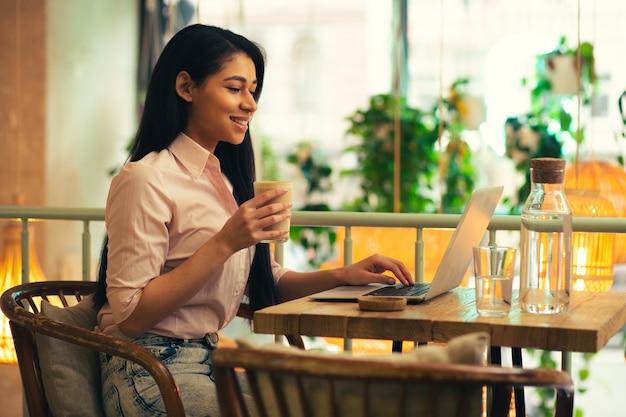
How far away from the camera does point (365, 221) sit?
95.1 inches

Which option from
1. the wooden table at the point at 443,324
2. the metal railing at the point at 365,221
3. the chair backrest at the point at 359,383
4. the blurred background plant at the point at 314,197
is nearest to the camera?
the chair backrest at the point at 359,383

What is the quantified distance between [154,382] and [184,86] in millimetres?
655

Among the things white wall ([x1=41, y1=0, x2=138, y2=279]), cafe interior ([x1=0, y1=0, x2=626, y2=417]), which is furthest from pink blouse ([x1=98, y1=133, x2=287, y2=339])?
white wall ([x1=41, y1=0, x2=138, y2=279])

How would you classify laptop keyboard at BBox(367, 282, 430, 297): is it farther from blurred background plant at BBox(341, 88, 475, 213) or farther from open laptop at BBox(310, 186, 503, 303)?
blurred background plant at BBox(341, 88, 475, 213)

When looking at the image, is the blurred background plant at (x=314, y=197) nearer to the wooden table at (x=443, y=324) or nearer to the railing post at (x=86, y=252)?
the railing post at (x=86, y=252)

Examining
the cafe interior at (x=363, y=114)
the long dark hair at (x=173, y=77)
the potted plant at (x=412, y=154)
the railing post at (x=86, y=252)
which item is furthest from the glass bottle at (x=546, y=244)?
the potted plant at (x=412, y=154)

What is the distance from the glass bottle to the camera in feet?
5.31

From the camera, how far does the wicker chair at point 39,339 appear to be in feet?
5.15

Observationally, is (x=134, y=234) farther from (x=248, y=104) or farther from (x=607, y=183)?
(x=607, y=183)

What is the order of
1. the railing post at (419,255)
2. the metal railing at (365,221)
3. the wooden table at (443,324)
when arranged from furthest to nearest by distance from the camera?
1. the railing post at (419,255)
2. the metal railing at (365,221)
3. the wooden table at (443,324)

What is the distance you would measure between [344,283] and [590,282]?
1.34 metres

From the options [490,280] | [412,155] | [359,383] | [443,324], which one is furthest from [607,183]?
[359,383]

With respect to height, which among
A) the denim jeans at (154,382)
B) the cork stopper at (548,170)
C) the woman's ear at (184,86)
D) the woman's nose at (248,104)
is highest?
the woman's ear at (184,86)

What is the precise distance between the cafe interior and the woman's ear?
65.2 inches
